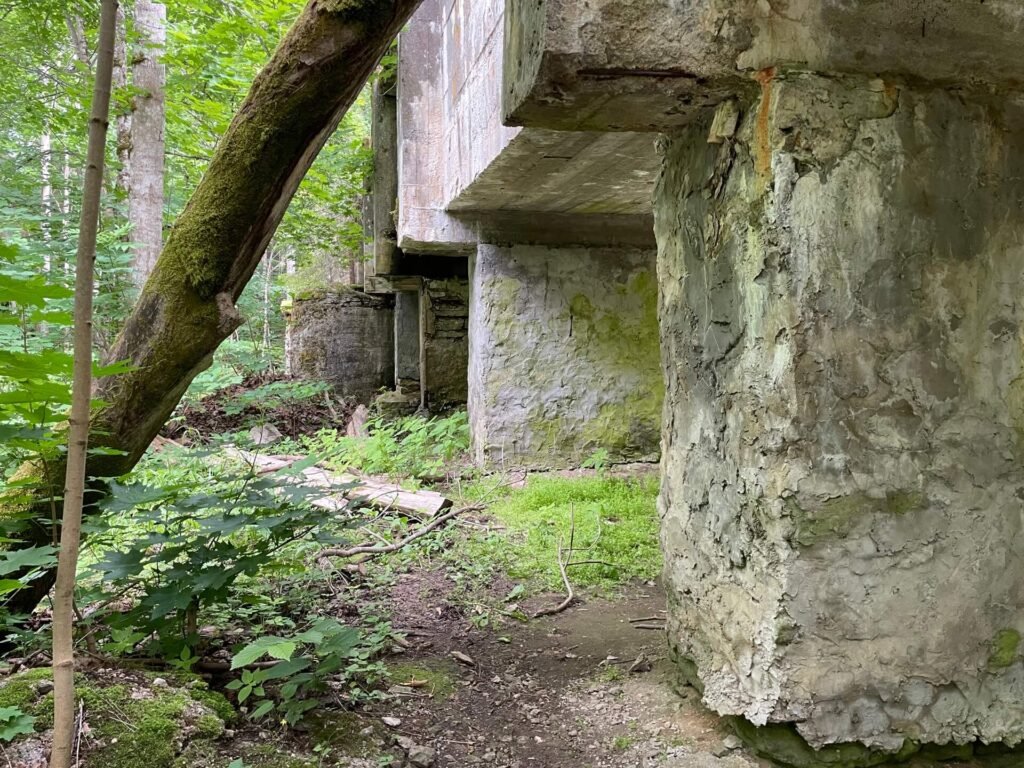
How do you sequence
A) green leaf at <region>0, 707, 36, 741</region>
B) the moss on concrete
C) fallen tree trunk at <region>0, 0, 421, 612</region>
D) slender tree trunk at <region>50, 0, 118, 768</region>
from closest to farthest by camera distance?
slender tree trunk at <region>50, 0, 118, 768</region> → green leaf at <region>0, 707, 36, 741</region> → the moss on concrete → fallen tree trunk at <region>0, 0, 421, 612</region>

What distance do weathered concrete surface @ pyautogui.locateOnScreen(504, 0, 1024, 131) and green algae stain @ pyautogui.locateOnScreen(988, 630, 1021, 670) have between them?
57.2 inches

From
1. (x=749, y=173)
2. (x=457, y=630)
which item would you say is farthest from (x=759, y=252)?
(x=457, y=630)

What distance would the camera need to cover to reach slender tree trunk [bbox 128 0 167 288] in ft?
20.9

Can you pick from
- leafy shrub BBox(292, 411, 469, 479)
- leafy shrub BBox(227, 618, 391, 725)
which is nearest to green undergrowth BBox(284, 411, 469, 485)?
leafy shrub BBox(292, 411, 469, 479)

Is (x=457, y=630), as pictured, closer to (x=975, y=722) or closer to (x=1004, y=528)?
(x=975, y=722)

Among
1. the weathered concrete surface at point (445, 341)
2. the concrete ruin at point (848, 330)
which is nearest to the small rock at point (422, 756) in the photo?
the concrete ruin at point (848, 330)

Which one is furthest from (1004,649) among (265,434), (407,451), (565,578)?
(265,434)

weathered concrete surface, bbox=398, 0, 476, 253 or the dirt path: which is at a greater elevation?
weathered concrete surface, bbox=398, 0, 476, 253

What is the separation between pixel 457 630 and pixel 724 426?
1.50m

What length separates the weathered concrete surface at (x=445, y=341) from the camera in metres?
7.15

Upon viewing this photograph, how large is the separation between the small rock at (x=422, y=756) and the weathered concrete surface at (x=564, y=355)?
3425 mm

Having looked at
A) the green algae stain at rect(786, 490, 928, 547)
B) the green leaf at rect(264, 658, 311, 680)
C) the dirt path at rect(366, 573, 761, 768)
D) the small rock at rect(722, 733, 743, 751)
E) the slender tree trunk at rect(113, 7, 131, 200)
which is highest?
the slender tree trunk at rect(113, 7, 131, 200)

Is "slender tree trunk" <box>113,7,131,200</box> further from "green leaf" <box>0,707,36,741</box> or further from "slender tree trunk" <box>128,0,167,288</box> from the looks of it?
"green leaf" <box>0,707,36,741</box>

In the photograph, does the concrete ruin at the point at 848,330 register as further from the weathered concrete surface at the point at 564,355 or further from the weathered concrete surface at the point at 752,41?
the weathered concrete surface at the point at 564,355
